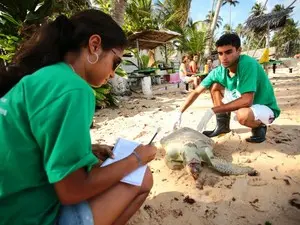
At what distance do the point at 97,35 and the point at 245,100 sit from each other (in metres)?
1.95

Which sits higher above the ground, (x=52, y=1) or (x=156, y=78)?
(x=52, y=1)

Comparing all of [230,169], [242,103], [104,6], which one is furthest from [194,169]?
[104,6]

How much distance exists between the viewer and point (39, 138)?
2.68ft

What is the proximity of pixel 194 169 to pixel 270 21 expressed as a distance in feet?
44.9

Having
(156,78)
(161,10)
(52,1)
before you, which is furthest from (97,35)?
(161,10)

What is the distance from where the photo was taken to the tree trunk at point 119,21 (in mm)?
6141

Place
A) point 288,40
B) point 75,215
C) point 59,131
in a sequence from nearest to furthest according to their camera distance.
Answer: point 59,131 → point 75,215 → point 288,40

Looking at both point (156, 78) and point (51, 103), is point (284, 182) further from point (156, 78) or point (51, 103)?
point (156, 78)

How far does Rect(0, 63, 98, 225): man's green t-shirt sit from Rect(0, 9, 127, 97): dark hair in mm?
119

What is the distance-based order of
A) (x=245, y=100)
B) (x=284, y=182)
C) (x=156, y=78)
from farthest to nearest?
(x=156, y=78) < (x=245, y=100) < (x=284, y=182)

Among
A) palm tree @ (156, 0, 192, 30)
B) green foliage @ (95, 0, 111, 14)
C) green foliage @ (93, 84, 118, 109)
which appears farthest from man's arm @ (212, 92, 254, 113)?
palm tree @ (156, 0, 192, 30)

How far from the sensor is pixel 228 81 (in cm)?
293

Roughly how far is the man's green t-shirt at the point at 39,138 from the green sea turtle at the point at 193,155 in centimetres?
140

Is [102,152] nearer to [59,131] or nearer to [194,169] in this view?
[59,131]
